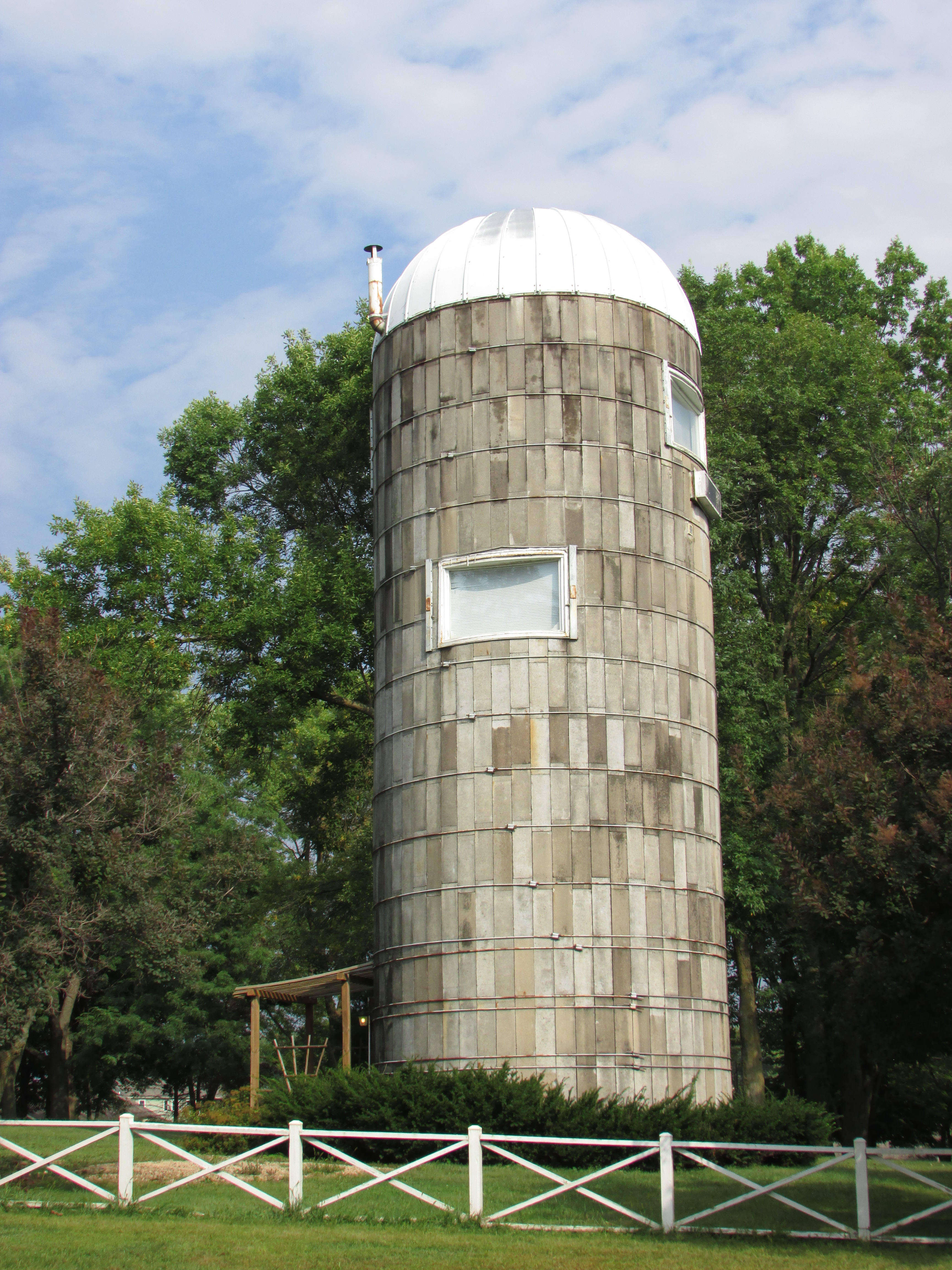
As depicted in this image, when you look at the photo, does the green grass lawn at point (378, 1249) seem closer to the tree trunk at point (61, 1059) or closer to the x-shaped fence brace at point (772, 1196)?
the x-shaped fence brace at point (772, 1196)

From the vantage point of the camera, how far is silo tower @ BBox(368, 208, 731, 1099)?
813 inches

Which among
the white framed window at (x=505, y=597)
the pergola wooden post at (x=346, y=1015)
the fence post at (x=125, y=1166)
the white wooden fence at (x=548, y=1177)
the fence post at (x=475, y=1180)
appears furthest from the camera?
the pergola wooden post at (x=346, y=1015)

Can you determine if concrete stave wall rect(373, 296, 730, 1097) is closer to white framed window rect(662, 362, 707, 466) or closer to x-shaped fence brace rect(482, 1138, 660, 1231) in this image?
white framed window rect(662, 362, 707, 466)

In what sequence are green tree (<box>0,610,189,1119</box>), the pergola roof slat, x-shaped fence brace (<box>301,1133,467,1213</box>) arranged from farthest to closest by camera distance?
1. the pergola roof slat
2. green tree (<box>0,610,189,1119</box>)
3. x-shaped fence brace (<box>301,1133,467,1213</box>)

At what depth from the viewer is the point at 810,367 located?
35344mm

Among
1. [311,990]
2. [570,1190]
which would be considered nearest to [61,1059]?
[311,990]

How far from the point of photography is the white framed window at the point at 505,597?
21844 mm

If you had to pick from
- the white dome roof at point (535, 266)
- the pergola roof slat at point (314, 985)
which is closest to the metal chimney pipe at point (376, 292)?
the white dome roof at point (535, 266)

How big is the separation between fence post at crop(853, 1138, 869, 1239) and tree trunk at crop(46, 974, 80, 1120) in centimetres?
2527

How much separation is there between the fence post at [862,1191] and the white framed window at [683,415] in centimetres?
1354

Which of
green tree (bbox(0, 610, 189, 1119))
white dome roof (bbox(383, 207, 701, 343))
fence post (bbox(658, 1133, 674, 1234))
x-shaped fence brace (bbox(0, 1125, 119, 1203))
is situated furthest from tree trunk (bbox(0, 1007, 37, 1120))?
white dome roof (bbox(383, 207, 701, 343))

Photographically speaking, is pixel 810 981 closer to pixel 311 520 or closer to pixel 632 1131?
pixel 632 1131

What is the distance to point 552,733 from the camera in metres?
21.4

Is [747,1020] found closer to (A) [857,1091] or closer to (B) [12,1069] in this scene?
(A) [857,1091]
